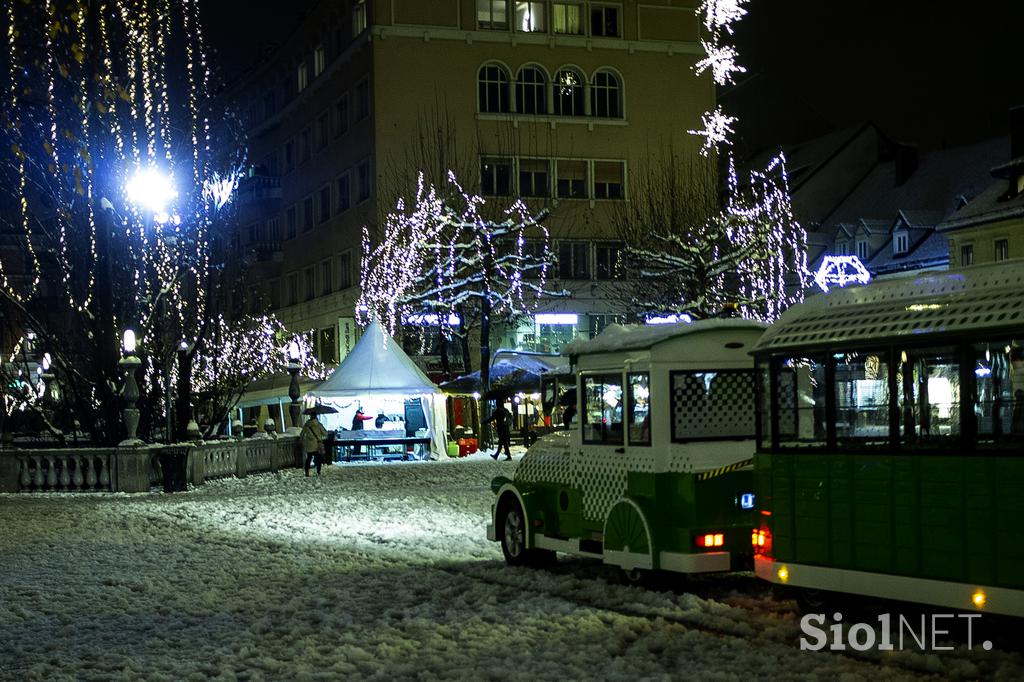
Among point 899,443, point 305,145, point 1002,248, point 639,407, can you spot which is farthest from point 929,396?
point 305,145

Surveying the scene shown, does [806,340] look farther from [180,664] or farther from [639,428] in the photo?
[180,664]

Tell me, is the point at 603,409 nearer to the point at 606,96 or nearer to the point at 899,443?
the point at 899,443

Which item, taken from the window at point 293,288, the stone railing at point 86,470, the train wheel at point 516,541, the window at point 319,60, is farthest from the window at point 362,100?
the train wheel at point 516,541

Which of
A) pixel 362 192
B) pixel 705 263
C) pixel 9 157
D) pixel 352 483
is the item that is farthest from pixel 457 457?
pixel 362 192

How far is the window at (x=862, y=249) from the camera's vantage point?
64875 millimetres

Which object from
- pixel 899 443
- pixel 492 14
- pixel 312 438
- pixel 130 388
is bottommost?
pixel 312 438

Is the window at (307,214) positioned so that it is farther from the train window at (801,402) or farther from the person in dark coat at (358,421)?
the train window at (801,402)

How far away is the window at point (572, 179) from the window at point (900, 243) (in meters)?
13.5

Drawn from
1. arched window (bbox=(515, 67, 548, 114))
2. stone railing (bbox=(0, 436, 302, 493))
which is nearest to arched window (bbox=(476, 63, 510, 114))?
arched window (bbox=(515, 67, 548, 114))

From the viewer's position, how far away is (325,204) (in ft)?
237

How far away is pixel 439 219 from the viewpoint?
56.6 meters

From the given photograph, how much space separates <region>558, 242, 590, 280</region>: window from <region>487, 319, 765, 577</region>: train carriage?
48.2 m

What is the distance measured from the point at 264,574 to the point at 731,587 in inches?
210

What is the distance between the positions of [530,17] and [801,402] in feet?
180
